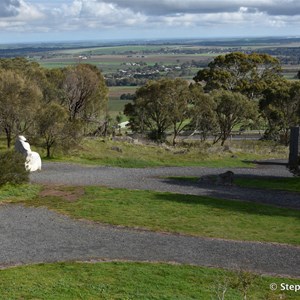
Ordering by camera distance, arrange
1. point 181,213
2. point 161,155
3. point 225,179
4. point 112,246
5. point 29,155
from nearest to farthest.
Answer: point 112,246 → point 181,213 → point 225,179 → point 29,155 → point 161,155

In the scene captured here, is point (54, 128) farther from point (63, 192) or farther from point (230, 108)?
point (230, 108)

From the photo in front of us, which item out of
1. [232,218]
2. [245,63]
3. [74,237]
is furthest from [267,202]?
[245,63]

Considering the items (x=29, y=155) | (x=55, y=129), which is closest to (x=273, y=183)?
(x=29, y=155)

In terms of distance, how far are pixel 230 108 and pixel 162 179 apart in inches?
717

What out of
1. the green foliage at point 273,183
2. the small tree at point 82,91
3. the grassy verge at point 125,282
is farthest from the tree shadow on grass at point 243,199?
the small tree at point 82,91

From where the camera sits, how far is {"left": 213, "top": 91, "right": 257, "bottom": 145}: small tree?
42275 millimetres

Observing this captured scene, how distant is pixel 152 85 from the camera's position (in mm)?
42531

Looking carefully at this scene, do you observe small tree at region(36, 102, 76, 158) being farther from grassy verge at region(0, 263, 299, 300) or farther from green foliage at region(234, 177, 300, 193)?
grassy verge at region(0, 263, 299, 300)

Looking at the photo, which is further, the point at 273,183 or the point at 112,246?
the point at 273,183

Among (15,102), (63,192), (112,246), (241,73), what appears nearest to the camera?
(112,246)

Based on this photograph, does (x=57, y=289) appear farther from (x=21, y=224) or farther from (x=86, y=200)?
(x=86, y=200)

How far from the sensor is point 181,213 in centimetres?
1880

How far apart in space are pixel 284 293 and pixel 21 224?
944 cm

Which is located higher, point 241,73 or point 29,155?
point 241,73
